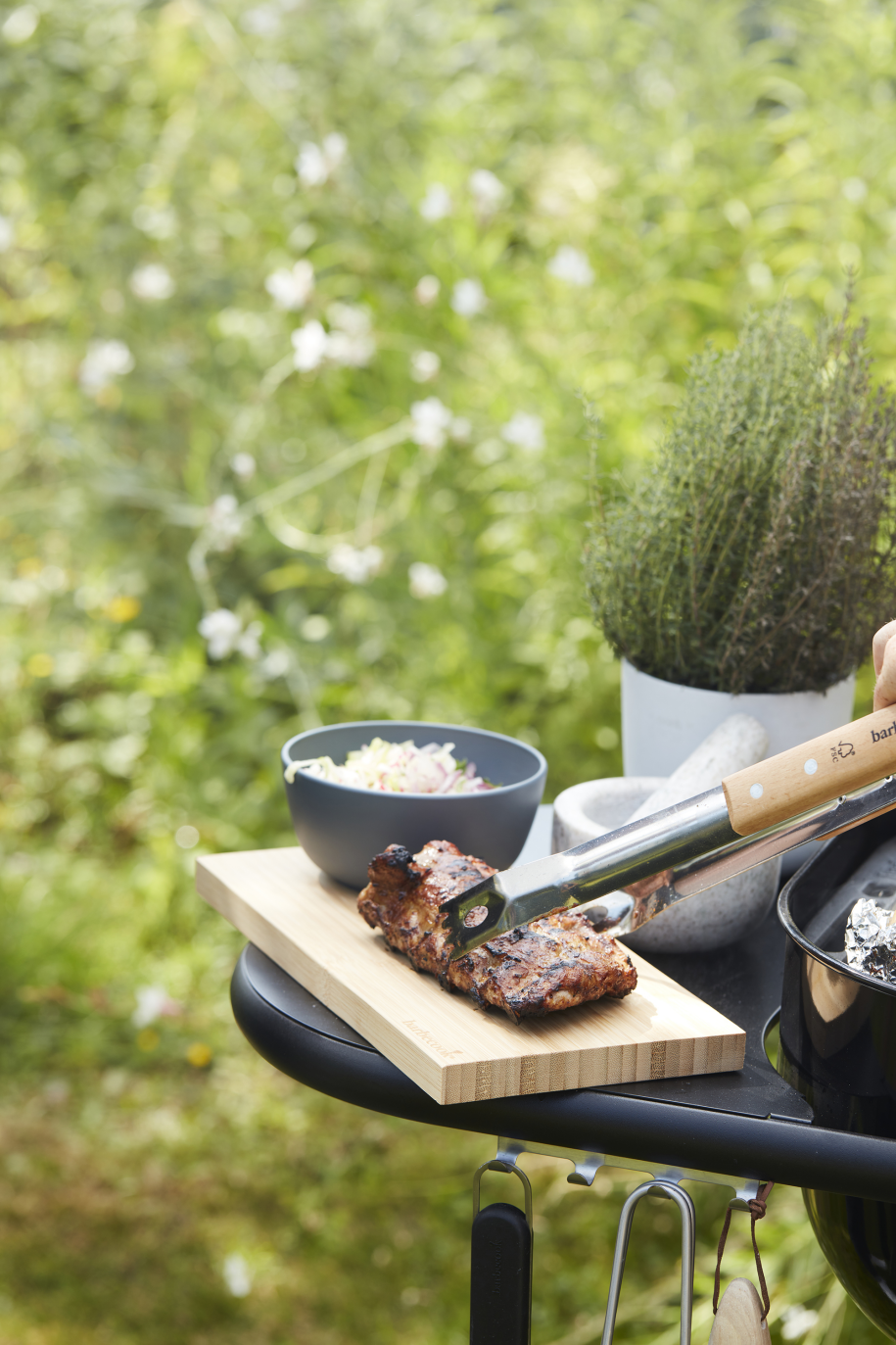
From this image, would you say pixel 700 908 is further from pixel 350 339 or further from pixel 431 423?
pixel 350 339

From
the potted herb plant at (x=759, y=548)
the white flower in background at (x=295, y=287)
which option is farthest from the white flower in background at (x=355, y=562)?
the potted herb plant at (x=759, y=548)

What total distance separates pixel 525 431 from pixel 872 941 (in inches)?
50.4

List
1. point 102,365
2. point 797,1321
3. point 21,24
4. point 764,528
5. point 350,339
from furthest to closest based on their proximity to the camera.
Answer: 1. point 21,24
2. point 102,365
3. point 350,339
4. point 797,1321
5. point 764,528

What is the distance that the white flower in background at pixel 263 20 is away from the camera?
2.57m

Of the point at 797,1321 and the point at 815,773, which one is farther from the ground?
the point at 815,773

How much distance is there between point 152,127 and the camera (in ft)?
9.77

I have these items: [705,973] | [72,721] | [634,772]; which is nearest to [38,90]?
[72,721]

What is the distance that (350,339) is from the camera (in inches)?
84.1

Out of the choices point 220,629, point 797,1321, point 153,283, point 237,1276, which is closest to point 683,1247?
point 797,1321

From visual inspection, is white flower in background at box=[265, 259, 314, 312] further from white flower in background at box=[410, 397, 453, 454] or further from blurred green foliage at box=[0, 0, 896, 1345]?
white flower in background at box=[410, 397, 453, 454]

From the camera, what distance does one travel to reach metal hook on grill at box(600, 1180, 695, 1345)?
0.75 m

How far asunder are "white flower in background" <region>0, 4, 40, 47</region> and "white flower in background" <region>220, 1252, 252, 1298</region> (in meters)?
2.73

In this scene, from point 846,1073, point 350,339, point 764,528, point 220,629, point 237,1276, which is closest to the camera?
point 846,1073

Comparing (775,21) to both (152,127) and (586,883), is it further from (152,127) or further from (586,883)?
(586,883)
